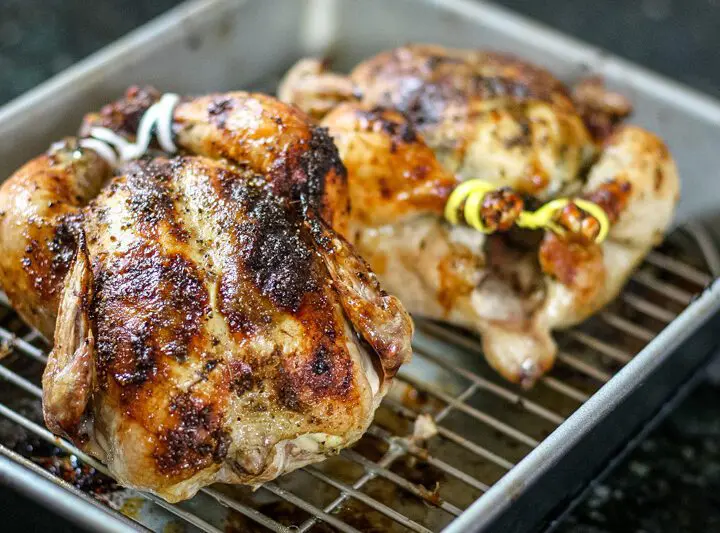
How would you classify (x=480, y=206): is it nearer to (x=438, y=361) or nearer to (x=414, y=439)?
(x=438, y=361)

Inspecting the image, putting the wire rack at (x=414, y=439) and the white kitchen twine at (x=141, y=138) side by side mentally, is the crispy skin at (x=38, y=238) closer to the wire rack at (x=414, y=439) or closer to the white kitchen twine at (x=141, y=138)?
the white kitchen twine at (x=141, y=138)

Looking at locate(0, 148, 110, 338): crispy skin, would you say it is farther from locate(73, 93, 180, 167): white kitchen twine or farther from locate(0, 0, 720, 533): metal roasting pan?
locate(0, 0, 720, 533): metal roasting pan

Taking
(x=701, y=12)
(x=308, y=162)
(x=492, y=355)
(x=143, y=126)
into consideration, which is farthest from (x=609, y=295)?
(x=701, y=12)

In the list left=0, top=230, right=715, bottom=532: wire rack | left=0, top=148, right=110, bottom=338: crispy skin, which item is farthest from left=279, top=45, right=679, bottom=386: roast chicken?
left=0, top=148, right=110, bottom=338: crispy skin

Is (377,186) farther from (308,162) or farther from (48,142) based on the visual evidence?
(48,142)

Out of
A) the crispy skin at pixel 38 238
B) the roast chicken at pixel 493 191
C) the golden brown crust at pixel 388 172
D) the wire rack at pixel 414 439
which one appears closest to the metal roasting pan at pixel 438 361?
the wire rack at pixel 414 439

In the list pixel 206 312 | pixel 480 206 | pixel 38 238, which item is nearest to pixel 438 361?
pixel 480 206

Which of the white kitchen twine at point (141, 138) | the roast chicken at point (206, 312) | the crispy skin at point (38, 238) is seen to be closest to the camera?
the roast chicken at point (206, 312)
